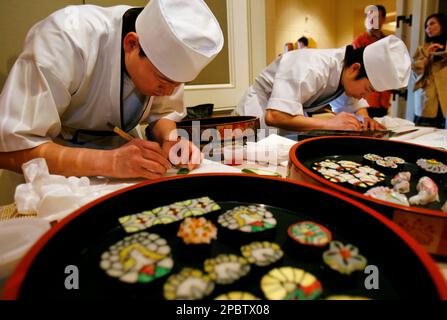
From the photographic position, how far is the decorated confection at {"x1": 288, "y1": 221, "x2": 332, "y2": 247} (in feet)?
1.12

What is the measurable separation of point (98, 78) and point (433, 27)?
3.36 meters

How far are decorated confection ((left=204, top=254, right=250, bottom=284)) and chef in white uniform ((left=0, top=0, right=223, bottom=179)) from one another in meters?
0.37

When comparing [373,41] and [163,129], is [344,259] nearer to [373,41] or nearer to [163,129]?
[163,129]

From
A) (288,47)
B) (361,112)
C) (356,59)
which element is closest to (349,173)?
(356,59)

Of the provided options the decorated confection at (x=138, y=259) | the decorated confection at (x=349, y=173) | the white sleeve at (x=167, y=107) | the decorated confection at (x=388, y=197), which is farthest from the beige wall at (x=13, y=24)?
the decorated confection at (x=388, y=197)

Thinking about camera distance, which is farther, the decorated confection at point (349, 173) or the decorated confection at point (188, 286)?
the decorated confection at point (349, 173)

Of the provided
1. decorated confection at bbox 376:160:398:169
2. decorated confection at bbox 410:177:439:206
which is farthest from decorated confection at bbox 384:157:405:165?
decorated confection at bbox 410:177:439:206

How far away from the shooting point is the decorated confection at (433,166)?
0.58 meters

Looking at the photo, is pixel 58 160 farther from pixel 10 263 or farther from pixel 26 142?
pixel 10 263

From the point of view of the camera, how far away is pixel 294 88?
139 cm

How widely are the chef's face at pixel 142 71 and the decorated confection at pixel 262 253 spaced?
0.63 m

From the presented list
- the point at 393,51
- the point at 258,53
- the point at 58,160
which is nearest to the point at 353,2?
the point at 258,53

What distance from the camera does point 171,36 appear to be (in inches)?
29.1

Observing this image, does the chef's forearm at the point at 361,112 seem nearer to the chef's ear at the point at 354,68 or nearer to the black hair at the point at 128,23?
the chef's ear at the point at 354,68
